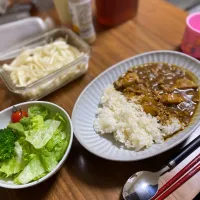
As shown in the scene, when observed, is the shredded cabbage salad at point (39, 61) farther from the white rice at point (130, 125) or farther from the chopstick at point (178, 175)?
the chopstick at point (178, 175)

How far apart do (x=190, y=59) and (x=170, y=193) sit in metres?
0.56

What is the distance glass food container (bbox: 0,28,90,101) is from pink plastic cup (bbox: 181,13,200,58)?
0.44m

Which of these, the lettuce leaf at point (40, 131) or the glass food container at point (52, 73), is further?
the glass food container at point (52, 73)

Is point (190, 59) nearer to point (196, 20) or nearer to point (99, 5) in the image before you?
point (196, 20)

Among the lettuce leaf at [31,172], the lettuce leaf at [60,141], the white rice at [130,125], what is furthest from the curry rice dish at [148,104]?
the lettuce leaf at [31,172]

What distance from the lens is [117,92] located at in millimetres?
933

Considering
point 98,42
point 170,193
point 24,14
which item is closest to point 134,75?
point 98,42

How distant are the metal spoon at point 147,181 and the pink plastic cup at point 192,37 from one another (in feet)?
1.55

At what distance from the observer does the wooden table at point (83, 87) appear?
728mm

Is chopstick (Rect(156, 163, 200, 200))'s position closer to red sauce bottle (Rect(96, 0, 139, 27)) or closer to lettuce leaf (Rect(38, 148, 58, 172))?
lettuce leaf (Rect(38, 148, 58, 172))

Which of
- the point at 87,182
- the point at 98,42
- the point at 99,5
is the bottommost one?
the point at 87,182

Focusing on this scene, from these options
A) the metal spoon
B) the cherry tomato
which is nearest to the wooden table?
the metal spoon

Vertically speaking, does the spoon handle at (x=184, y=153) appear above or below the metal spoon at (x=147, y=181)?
above

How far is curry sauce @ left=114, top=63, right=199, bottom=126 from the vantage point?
0.84m
